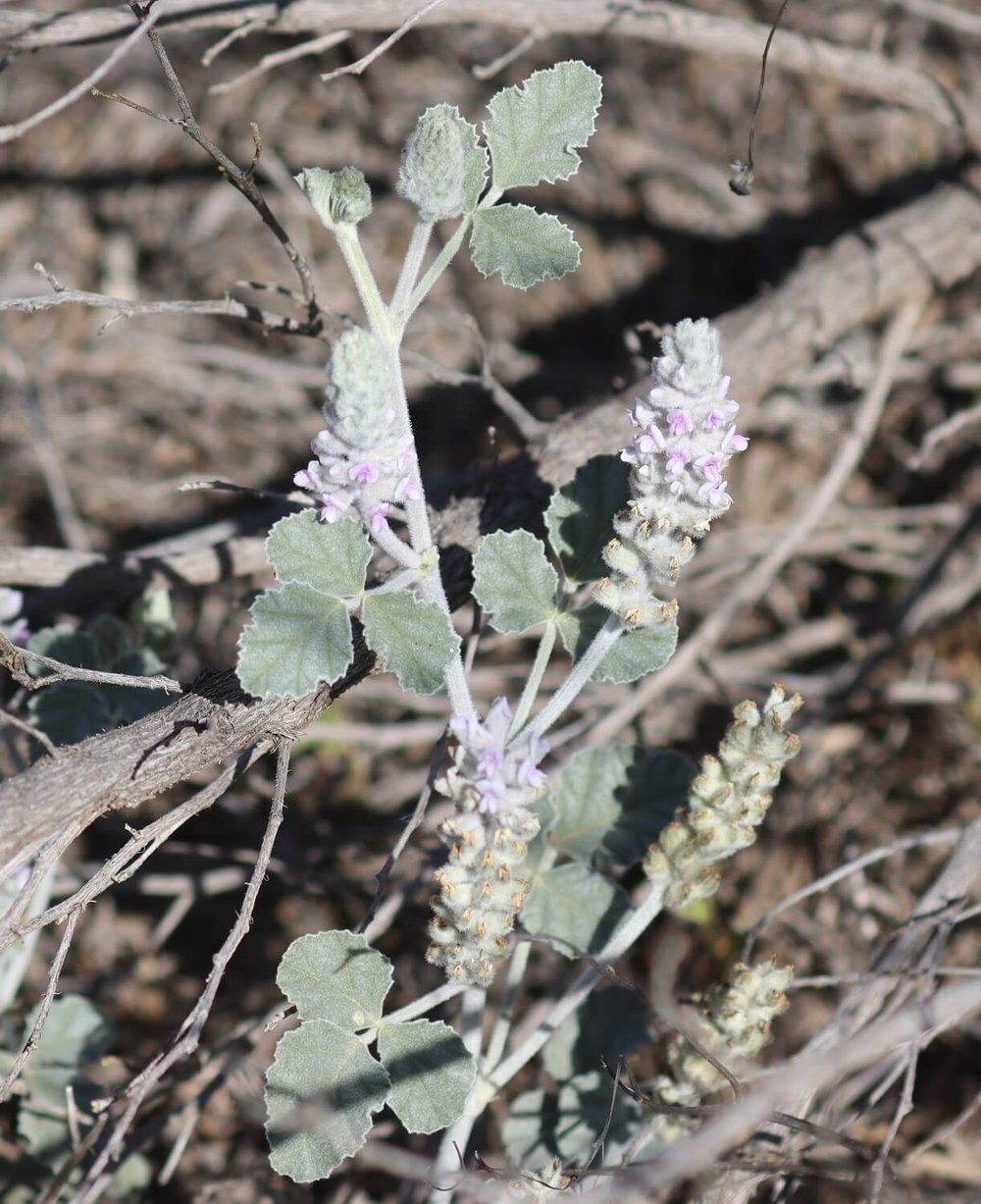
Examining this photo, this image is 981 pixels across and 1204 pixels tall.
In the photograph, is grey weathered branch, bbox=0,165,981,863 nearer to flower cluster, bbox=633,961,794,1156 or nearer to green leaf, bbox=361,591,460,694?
green leaf, bbox=361,591,460,694

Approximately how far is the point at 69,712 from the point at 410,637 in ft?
3.09

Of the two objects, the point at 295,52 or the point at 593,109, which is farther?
the point at 295,52

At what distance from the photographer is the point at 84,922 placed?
2.94 metres

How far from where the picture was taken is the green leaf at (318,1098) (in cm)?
164

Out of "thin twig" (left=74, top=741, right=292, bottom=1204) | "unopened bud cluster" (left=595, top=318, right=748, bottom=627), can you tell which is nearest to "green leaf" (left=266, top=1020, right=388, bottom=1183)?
"thin twig" (left=74, top=741, right=292, bottom=1204)

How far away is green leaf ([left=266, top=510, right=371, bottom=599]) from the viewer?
1571mm

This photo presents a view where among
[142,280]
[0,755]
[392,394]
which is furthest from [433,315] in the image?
[392,394]

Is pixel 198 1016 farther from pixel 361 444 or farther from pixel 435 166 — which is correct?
pixel 435 166

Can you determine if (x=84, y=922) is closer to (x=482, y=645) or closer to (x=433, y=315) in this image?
(x=482, y=645)

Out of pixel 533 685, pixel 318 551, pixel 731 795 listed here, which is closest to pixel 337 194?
pixel 318 551

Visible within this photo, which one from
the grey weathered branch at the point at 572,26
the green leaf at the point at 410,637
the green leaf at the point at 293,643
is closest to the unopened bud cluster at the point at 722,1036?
the green leaf at the point at 410,637

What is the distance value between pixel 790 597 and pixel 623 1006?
5.82 ft

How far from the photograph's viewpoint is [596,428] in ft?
8.04

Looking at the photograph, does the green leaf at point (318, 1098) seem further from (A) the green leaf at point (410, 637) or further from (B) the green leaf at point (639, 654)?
(B) the green leaf at point (639, 654)
